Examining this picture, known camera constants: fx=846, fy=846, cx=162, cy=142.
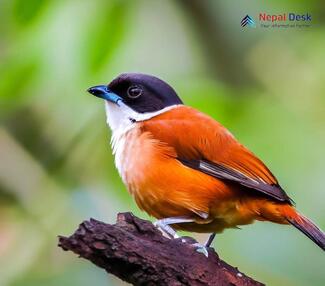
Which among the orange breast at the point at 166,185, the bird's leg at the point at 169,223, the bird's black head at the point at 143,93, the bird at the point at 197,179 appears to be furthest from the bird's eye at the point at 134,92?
the bird's leg at the point at 169,223

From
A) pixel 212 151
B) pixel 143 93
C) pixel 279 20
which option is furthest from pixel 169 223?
pixel 279 20

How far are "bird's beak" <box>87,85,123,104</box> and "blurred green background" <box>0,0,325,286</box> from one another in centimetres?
9

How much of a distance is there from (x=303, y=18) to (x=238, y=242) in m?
1.13

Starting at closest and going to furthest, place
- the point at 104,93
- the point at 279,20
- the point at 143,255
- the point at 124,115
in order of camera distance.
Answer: the point at 143,255 < the point at 104,93 < the point at 124,115 < the point at 279,20

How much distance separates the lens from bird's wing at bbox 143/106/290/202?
3.84 m

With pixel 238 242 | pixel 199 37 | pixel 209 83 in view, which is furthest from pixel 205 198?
pixel 199 37

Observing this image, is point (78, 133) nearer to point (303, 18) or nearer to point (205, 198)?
point (205, 198)

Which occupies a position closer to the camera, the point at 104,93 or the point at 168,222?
the point at 168,222

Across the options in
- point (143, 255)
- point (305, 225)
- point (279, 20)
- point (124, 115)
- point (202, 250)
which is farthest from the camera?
point (279, 20)

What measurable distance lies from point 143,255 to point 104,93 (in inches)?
50.1

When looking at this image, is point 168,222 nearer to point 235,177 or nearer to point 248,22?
point 235,177

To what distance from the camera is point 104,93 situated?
4203mm

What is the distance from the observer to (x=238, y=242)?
3629 mm

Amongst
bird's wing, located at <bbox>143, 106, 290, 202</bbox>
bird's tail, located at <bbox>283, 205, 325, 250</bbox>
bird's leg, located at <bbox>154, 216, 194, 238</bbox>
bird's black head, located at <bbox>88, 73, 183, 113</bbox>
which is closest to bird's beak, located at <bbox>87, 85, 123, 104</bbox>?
bird's black head, located at <bbox>88, 73, 183, 113</bbox>
